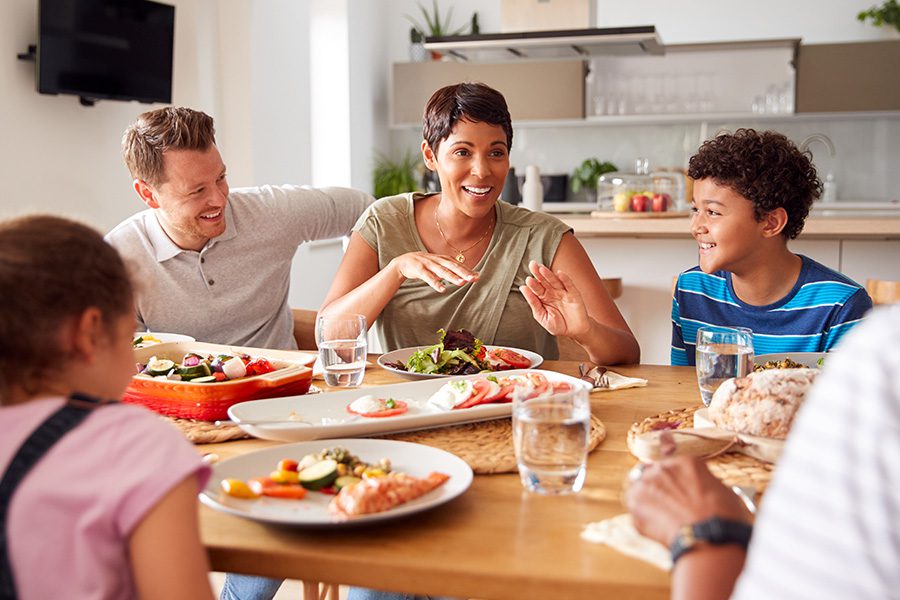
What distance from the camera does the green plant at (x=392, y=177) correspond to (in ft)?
22.3

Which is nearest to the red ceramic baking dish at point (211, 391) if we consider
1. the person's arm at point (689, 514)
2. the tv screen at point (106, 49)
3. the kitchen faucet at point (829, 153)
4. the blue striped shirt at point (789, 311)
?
the person's arm at point (689, 514)

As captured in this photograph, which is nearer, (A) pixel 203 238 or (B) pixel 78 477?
(B) pixel 78 477

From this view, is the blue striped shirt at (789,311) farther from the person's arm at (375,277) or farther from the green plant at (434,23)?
the green plant at (434,23)

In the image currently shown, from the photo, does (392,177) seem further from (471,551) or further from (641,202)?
(471,551)

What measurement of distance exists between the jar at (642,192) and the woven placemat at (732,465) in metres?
2.89

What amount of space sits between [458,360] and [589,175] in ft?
17.3

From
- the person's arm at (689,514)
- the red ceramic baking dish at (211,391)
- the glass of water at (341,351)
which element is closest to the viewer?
the person's arm at (689,514)

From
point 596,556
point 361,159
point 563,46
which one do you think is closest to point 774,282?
point 596,556

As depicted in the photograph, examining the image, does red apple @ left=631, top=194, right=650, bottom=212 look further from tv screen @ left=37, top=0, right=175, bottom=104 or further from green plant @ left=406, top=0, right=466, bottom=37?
green plant @ left=406, top=0, right=466, bottom=37

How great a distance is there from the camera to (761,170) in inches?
83.3

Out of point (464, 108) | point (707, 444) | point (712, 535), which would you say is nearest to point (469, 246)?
point (464, 108)

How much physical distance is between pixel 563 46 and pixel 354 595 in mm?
3622

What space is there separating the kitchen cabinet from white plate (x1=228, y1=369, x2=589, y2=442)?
545 cm

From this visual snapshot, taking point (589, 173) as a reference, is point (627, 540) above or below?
below
